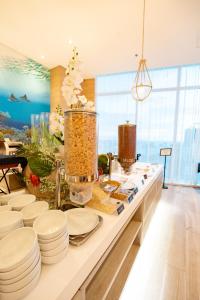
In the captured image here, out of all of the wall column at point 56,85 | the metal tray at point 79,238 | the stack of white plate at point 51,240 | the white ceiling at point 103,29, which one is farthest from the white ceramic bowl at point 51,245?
the wall column at point 56,85

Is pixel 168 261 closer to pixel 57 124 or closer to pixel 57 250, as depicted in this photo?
pixel 57 250

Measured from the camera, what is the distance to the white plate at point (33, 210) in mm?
752

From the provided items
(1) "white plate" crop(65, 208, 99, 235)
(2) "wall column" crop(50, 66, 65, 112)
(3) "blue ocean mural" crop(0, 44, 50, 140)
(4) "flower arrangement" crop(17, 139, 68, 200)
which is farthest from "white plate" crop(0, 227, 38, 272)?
(2) "wall column" crop(50, 66, 65, 112)

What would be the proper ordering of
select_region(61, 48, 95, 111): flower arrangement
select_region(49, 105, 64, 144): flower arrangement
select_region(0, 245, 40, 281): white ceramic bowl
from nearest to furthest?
1. select_region(0, 245, 40, 281): white ceramic bowl
2. select_region(61, 48, 95, 111): flower arrangement
3. select_region(49, 105, 64, 144): flower arrangement

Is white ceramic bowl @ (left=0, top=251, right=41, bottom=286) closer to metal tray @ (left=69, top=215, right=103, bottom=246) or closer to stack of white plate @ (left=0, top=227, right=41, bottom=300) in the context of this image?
stack of white plate @ (left=0, top=227, right=41, bottom=300)

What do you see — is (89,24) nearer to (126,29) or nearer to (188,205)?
(126,29)

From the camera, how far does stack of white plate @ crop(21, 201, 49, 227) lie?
744 mm

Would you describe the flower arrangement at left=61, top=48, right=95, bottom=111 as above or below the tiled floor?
above

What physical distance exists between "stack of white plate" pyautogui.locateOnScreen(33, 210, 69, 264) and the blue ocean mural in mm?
3688

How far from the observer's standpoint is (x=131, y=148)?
4.39 feet

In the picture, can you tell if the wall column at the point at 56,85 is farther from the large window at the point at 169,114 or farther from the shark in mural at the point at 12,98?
the large window at the point at 169,114

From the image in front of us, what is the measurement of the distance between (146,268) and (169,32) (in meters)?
3.89

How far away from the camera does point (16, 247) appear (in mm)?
561

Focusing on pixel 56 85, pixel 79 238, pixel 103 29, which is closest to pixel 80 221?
pixel 79 238
